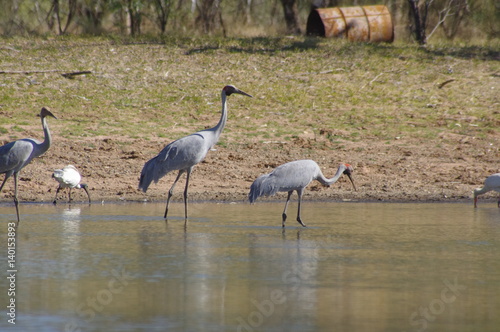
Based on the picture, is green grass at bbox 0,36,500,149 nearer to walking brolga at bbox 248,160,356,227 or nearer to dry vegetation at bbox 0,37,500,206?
dry vegetation at bbox 0,37,500,206

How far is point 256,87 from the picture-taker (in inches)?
731

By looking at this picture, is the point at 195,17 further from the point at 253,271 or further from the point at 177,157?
the point at 253,271

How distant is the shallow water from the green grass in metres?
4.92

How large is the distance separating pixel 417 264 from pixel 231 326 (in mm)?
2752

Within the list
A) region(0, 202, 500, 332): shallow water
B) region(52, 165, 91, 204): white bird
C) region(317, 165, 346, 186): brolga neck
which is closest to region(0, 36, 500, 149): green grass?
region(52, 165, 91, 204): white bird

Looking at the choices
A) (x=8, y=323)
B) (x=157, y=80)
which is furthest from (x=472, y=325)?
(x=157, y=80)

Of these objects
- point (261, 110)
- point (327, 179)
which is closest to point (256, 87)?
point (261, 110)

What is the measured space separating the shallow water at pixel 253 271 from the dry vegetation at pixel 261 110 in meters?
2.22

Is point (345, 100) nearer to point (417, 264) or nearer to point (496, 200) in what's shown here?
point (496, 200)

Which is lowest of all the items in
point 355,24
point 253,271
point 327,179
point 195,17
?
point 253,271

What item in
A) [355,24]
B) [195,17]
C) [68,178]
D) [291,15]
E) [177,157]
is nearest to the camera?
[177,157]

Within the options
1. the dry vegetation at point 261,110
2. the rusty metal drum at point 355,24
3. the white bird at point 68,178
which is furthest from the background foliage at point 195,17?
the white bird at point 68,178

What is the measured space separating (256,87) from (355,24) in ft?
16.2

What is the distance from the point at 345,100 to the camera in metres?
18.2
